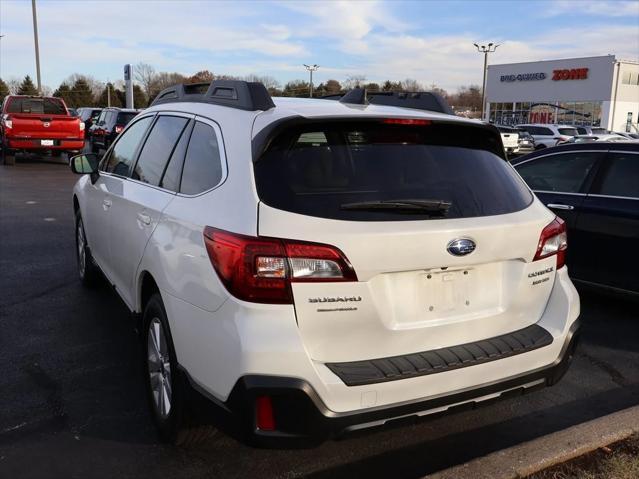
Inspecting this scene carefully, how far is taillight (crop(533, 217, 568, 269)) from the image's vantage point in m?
3.00

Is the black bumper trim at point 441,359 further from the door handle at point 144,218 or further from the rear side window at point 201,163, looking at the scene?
the door handle at point 144,218

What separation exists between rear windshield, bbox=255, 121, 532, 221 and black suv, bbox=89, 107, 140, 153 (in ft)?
60.0

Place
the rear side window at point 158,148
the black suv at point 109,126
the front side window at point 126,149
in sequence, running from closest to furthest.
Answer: the rear side window at point 158,148 → the front side window at point 126,149 → the black suv at point 109,126

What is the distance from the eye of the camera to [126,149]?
4.55 metres

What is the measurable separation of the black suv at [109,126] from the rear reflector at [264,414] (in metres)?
18.7

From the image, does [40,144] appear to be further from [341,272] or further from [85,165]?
[341,272]

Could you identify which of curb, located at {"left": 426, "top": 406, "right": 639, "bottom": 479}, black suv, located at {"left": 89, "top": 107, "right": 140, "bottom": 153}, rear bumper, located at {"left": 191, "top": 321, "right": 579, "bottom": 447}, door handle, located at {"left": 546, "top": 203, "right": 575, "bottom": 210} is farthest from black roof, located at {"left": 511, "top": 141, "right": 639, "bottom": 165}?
black suv, located at {"left": 89, "top": 107, "right": 140, "bottom": 153}

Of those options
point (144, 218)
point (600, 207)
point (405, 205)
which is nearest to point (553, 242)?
point (405, 205)

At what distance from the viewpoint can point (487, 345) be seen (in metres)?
2.79

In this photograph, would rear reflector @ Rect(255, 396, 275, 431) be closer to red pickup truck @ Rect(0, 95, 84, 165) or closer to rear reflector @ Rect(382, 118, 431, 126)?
rear reflector @ Rect(382, 118, 431, 126)

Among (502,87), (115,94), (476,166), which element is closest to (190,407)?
(476,166)

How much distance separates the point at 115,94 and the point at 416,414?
93507mm

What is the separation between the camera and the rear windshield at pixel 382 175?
260cm

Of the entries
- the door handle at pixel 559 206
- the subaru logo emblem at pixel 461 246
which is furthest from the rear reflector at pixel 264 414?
the door handle at pixel 559 206
